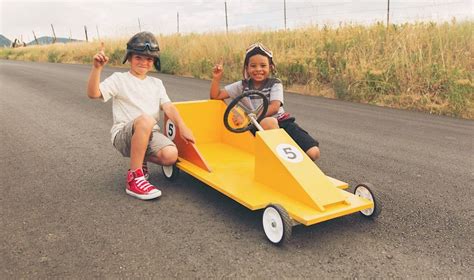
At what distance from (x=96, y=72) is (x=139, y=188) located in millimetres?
974

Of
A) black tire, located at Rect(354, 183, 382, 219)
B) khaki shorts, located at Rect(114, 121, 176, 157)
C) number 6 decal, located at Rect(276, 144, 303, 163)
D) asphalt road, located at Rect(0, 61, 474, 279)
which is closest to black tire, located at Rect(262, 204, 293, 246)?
asphalt road, located at Rect(0, 61, 474, 279)

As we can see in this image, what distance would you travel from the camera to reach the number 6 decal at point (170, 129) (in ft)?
13.8

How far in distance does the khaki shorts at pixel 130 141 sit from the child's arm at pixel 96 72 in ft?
1.16

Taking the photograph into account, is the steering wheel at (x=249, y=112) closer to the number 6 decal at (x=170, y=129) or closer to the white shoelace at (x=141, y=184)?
the number 6 decal at (x=170, y=129)

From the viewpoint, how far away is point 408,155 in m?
4.99

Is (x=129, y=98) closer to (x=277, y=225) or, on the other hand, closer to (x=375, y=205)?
(x=277, y=225)

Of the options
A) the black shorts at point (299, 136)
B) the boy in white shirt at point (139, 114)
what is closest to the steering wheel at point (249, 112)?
the black shorts at point (299, 136)

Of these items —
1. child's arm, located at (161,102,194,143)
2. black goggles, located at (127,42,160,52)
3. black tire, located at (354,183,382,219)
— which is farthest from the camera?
child's arm, located at (161,102,194,143)

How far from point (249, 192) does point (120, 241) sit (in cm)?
93

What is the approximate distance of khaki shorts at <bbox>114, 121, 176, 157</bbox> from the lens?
3.70 metres

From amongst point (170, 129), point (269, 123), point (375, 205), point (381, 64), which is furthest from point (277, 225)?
point (381, 64)

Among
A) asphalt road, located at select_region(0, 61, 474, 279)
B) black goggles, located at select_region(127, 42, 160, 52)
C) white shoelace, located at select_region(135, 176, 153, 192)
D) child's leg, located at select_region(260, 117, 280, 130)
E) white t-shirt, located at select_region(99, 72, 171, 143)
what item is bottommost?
asphalt road, located at select_region(0, 61, 474, 279)

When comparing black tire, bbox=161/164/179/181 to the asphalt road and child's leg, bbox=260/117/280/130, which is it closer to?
the asphalt road

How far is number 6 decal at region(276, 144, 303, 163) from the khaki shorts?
1086 millimetres
